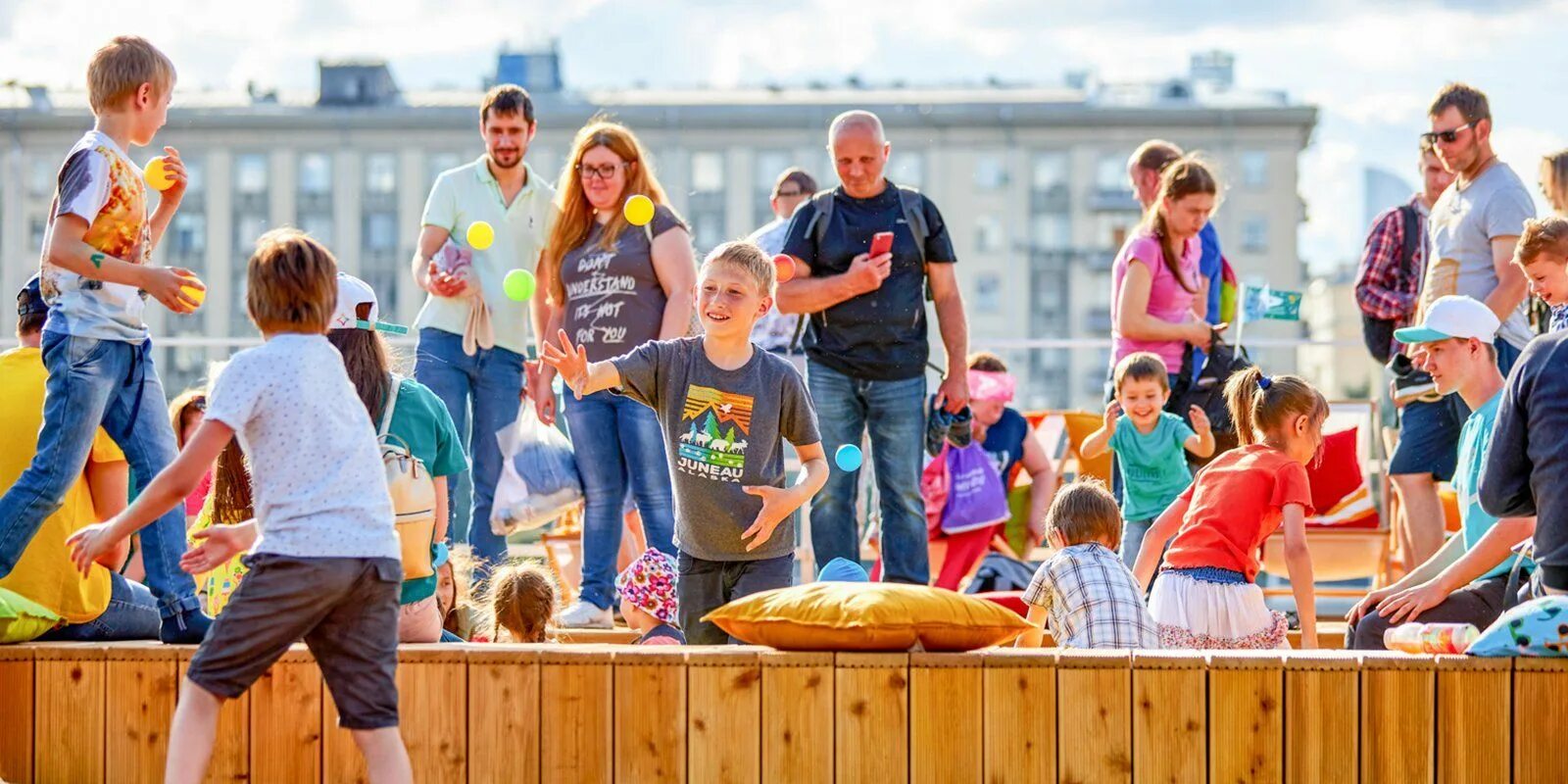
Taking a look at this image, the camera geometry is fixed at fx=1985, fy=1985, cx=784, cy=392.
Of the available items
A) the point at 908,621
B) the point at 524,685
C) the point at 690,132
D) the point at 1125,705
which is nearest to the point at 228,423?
the point at 524,685

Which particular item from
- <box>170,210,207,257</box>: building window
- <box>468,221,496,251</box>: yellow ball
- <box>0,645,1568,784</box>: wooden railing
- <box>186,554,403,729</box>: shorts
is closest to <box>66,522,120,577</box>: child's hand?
<box>186,554,403,729</box>: shorts

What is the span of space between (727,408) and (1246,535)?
5.37 feet

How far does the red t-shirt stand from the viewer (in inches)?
229

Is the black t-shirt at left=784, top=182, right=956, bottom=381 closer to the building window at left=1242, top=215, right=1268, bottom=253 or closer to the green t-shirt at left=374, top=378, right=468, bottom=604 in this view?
the green t-shirt at left=374, top=378, right=468, bottom=604

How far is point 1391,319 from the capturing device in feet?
25.2

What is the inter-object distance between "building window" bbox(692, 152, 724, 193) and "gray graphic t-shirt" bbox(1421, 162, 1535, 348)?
7489 cm

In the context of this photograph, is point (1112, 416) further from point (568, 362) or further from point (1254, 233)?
point (1254, 233)

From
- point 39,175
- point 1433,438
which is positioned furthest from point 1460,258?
point 39,175

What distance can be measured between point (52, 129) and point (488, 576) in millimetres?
79148

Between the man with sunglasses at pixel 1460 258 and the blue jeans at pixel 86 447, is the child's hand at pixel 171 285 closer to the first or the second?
the blue jeans at pixel 86 447

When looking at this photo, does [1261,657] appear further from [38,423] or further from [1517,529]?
[38,423]

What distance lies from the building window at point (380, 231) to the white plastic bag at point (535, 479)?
77959mm

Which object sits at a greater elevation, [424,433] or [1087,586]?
[424,433]

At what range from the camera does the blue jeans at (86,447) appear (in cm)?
506
